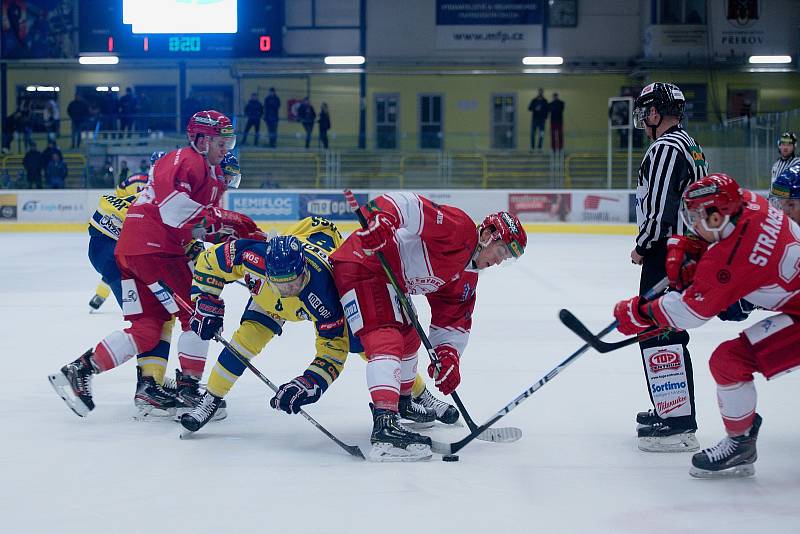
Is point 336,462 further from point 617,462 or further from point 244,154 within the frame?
point 244,154

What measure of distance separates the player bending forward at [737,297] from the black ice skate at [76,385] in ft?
6.93

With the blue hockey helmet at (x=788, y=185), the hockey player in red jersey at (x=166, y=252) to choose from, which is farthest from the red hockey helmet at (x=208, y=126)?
the blue hockey helmet at (x=788, y=185)

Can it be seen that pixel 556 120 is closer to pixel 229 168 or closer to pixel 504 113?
pixel 504 113

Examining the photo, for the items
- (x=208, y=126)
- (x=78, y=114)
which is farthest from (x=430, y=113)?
(x=208, y=126)

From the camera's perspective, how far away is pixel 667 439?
341 cm

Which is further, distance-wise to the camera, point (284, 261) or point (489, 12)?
point (489, 12)

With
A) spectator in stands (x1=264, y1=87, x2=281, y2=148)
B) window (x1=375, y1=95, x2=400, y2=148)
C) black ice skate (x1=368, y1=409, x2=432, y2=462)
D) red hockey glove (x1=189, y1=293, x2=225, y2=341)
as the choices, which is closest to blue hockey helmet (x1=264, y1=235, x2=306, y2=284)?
red hockey glove (x1=189, y1=293, x2=225, y2=341)

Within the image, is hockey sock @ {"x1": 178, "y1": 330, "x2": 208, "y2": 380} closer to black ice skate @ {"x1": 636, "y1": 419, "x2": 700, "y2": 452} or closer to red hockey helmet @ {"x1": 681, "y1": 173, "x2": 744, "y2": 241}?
black ice skate @ {"x1": 636, "y1": 419, "x2": 700, "y2": 452}

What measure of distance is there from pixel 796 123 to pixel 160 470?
11.2 m

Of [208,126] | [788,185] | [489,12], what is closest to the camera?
[788,185]

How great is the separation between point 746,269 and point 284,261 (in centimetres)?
146

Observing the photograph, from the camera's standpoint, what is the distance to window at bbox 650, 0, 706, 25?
2016 centimetres

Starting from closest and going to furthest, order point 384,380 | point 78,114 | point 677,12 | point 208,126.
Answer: point 384,380
point 208,126
point 78,114
point 677,12

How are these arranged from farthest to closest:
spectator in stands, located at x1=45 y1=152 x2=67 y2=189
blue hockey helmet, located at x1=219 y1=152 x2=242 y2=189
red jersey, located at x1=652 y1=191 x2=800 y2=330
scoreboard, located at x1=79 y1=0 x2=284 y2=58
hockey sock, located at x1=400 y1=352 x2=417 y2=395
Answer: scoreboard, located at x1=79 y1=0 x2=284 y2=58 < spectator in stands, located at x1=45 y1=152 x2=67 y2=189 < blue hockey helmet, located at x1=219 y1=152 x2=242 y2=189 < hockey sock, located at x1=400 y1=352 x2=417 y2=395 < red jersey, located at x1=652 y1=191 x2=800 y2=330
